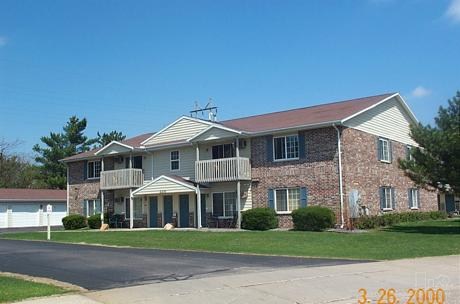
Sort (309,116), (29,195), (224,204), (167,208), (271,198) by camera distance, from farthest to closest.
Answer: (29,195) < (167,208) < (224,204) < (309,116) < (271,198)

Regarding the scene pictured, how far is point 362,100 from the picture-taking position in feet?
111

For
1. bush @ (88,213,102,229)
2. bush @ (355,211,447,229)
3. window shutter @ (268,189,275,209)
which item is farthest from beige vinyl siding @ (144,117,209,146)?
bush @ (355,211,447,229)

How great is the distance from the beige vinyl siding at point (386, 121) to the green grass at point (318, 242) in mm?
6083

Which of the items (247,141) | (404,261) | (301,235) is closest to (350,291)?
(404,261)

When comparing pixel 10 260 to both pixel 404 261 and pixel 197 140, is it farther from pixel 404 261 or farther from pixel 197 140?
pixel 197 140

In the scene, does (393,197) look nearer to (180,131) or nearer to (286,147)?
(286,147)

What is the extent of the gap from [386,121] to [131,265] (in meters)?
22.2

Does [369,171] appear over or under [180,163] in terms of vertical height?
under

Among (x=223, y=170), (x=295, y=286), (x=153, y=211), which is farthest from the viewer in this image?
(x=153, y=211)

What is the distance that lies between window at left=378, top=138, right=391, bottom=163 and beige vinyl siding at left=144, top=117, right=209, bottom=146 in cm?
1028

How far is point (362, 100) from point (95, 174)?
19.5 meters

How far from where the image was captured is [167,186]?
3353 cm

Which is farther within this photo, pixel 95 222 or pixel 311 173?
pixel 95 222

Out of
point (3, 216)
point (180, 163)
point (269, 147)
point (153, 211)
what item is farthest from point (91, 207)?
point (269, 147)
